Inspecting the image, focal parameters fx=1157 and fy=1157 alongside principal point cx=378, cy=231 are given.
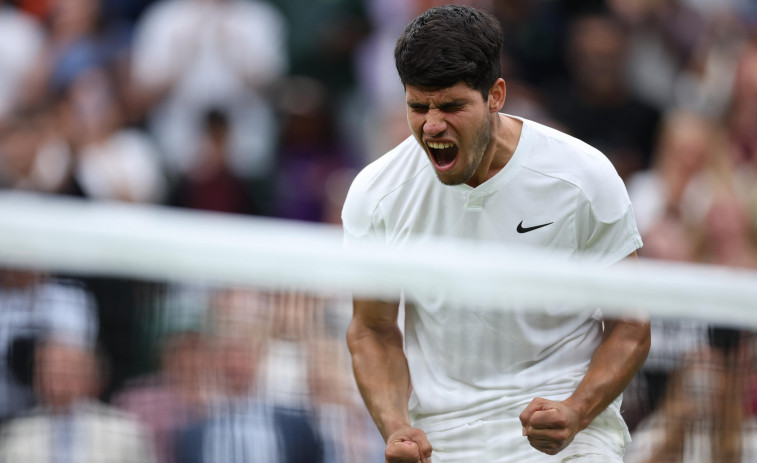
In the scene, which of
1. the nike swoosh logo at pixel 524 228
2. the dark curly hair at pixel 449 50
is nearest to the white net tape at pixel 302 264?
the nike swoosh logo at pixel 524 228

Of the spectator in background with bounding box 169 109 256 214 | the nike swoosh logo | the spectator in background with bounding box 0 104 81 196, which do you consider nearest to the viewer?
the nike swoosh logo

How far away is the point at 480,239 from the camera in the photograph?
4.03 metres

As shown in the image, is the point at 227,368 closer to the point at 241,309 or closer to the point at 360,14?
the point at 241,309

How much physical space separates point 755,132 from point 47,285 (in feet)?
19.9

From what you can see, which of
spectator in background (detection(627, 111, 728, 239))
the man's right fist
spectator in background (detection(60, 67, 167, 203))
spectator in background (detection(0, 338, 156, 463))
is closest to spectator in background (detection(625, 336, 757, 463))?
the man's right fist

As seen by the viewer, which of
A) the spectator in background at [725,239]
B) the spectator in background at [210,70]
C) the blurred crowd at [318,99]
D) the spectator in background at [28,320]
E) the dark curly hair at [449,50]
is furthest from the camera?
the spectator in background at [210,70]

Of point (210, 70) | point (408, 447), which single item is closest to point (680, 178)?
point (210, 70)

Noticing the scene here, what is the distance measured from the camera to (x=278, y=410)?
3791 millimetres

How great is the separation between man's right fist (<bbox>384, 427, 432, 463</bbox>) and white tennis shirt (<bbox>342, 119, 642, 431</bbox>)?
30 cm

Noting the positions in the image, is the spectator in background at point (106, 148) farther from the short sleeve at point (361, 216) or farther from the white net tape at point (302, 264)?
the white net tape at point (302, 264)

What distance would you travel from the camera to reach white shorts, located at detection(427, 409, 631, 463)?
3.83 meters

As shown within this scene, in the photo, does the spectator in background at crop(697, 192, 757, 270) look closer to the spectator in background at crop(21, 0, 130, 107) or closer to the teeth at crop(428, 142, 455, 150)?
the teeth at crop(428, 142, 455, 150)

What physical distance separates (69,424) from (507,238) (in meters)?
1.58

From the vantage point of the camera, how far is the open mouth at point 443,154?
3.87m
